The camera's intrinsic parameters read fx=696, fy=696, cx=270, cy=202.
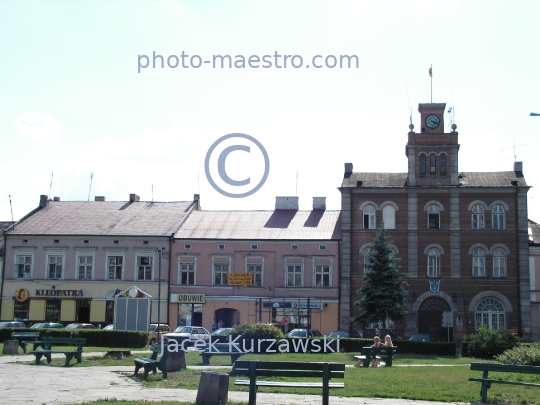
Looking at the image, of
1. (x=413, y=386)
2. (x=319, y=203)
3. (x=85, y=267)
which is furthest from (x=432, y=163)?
(x=413, y=386)

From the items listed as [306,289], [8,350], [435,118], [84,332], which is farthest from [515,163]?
[8,350]

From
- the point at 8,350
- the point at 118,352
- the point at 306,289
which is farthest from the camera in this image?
the point at 306,289

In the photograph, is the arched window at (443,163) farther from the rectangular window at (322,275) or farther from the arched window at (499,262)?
the rectangular window at (322,275)

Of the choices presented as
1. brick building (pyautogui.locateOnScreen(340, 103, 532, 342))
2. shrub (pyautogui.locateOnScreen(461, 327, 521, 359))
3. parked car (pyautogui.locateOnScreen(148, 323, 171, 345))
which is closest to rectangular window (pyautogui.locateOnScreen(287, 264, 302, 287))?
brick building (pyautogui.locateOnScreen(340, 103, 532, 342))

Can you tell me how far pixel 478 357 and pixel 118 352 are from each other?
14.1 metres

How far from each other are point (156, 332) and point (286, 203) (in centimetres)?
1796

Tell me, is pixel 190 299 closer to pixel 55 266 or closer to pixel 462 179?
pixel 55 266

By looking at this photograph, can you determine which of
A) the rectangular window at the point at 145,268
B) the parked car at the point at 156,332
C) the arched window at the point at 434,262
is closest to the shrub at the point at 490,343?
the parked car at the point at 156,332

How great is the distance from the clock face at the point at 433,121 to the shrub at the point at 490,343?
2135 centimetres

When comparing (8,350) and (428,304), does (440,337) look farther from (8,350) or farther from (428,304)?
(8,350)

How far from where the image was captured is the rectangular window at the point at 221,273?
47938 mm

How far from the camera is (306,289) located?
153 feet

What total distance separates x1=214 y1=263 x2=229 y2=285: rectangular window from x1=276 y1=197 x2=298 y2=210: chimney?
703cm

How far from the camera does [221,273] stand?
4812cm
